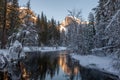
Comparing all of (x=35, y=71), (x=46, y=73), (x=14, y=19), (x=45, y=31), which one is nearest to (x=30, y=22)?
(x=14, y=19)

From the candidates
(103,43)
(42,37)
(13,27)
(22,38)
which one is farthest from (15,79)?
(42,37)

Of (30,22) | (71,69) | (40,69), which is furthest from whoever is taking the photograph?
(30,22)

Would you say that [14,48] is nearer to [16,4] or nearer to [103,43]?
[103,43]

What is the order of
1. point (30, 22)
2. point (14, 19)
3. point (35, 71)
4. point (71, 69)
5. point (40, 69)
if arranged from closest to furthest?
point (35, 71), point (40, 69), point (71, 69), point (14, 19), point (30, 22)

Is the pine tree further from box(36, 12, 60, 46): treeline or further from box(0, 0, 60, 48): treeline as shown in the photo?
box(36, 12, 60, 46): treeline

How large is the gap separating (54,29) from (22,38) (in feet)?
243

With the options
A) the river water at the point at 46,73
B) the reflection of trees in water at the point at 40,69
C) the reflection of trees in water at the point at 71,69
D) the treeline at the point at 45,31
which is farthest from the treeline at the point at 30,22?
the river water at the point at 46,73

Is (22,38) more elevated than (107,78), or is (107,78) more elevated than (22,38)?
(22,38)

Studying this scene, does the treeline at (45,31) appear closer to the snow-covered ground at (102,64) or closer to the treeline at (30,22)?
the treeline at (30,22)

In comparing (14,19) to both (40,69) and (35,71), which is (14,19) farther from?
(35,71)

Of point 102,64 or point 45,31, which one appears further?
point 45,31

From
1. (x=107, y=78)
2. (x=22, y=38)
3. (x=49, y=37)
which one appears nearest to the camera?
(x=107, y=78)

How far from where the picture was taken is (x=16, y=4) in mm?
46844

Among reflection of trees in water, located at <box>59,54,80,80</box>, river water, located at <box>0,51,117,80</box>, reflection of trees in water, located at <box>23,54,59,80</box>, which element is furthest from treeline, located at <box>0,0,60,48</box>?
river water, located at <box>0,51,117,80</box>
